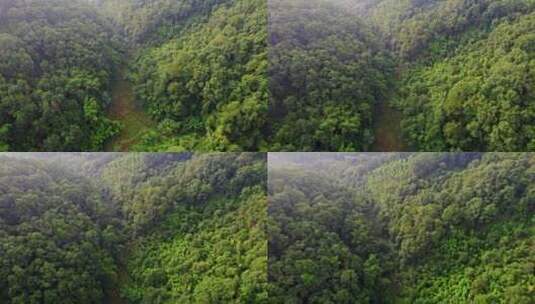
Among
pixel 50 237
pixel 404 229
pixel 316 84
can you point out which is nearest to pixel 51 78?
pixel 50 237

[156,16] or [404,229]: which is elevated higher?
[156,16]

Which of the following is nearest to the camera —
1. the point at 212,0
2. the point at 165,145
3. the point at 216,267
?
the point at 216,267

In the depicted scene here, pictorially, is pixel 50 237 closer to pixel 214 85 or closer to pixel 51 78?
pixel 51 78

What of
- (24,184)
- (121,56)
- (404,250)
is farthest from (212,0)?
(404,250)

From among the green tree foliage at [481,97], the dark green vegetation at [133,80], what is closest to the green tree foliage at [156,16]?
the dark green vegetation at [133,80]

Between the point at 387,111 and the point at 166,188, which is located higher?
the point at 387,111

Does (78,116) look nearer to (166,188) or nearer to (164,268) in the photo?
(166,188)

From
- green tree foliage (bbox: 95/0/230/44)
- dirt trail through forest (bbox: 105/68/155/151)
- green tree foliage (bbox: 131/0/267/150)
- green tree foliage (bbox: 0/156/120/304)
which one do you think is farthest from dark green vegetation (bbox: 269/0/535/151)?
green tree foliage (bbox: 0/156/120/304)
